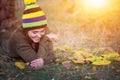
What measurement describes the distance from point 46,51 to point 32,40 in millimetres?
105

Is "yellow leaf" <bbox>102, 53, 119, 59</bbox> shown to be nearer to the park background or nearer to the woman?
the park background

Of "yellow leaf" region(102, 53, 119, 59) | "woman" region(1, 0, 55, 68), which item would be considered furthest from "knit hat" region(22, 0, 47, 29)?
"yellow leaf" region(102, 53, 119, 59)

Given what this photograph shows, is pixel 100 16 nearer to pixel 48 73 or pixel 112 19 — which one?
pixel 112 19

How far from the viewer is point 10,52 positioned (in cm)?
195

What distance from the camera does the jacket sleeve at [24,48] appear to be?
185 cm

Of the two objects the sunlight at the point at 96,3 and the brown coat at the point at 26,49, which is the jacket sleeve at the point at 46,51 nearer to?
the brown coat at the point at 26,49

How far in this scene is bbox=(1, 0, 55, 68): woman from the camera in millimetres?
1827

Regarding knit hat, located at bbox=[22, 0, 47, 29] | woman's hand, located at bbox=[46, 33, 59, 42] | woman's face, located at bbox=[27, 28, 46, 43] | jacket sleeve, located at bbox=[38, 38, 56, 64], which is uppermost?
knit hat, located at bbox=[22, 0, 47, 29]

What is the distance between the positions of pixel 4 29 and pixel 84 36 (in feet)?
1.38

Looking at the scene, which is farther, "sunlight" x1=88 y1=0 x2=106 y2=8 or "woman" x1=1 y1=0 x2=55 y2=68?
"sunlight" x1=88 y1=0 x2=106 y2=8

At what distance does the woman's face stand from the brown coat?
0.10 ft

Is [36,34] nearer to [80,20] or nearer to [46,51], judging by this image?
[46,51]

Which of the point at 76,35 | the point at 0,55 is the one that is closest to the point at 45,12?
the point at 76,35

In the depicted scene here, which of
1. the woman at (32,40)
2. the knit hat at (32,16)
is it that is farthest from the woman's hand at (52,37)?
the knit hat at (32,16)
